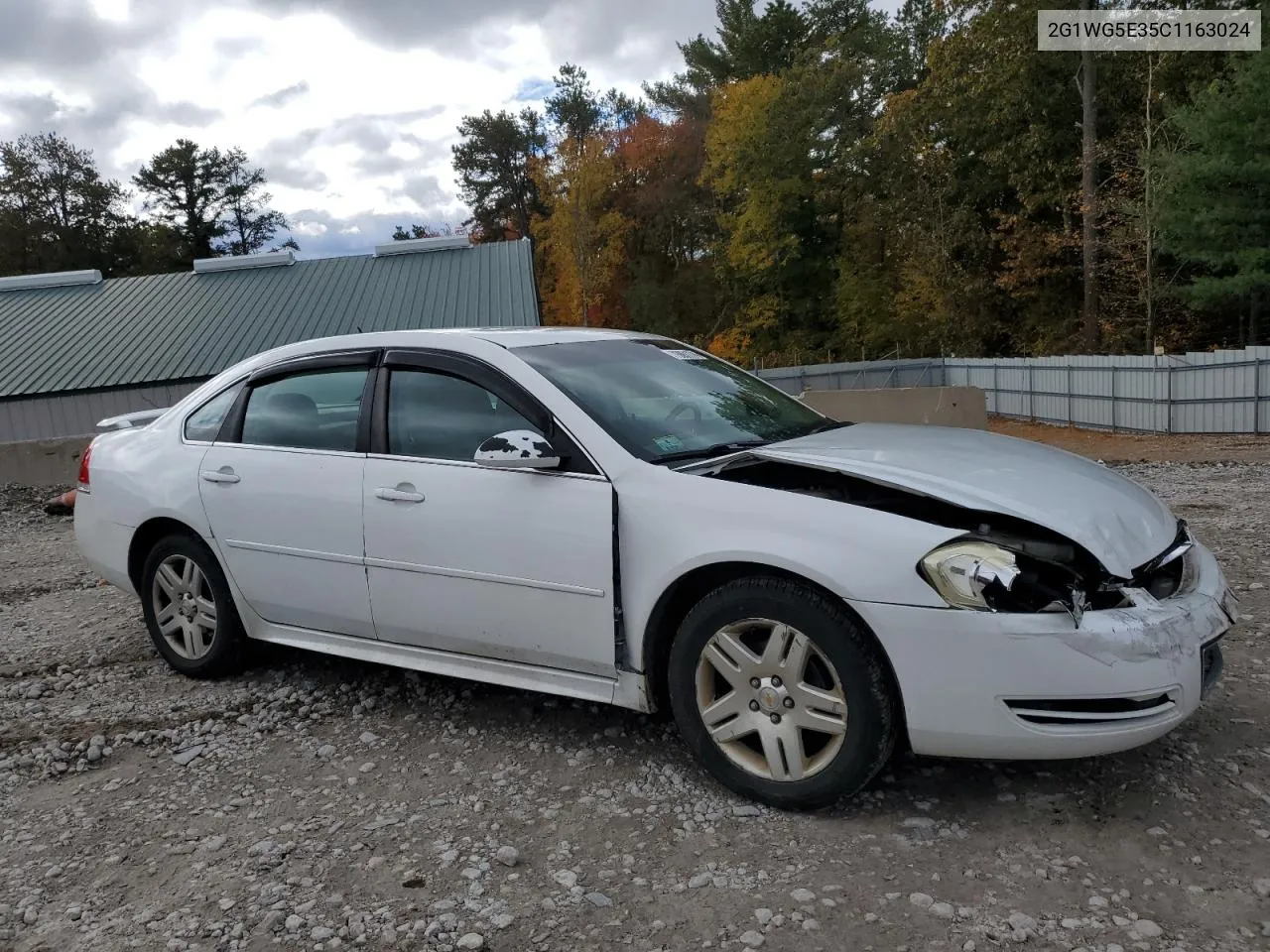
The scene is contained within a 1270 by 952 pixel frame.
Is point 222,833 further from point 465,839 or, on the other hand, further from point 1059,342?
point 1059,342

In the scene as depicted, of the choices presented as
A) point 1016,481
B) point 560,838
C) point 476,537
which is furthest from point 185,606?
point 1016,481

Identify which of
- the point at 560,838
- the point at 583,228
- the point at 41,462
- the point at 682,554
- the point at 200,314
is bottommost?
the point at 560,838

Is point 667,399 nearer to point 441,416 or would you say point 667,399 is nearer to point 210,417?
point 441,416

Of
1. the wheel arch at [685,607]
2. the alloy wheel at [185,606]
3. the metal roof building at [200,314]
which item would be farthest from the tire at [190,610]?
the metal roof building at [200,314]

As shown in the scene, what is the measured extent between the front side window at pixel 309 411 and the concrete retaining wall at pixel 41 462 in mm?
10312

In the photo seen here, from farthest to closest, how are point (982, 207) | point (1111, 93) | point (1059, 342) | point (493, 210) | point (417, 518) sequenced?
point (493, 210), point (982, 207), point (1059, 342), point (1111, 93), point (417, 518)

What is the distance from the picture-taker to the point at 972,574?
280 cm

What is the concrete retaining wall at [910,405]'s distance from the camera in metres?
15.8

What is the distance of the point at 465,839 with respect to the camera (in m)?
3.13

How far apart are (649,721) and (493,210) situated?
62.0 meters

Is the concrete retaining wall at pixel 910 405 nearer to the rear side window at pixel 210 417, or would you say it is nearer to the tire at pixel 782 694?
Answer: the rear side window at pixel 210 417

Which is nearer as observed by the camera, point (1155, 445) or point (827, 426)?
point (827, 426)

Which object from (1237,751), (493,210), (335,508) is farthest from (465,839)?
(493,210)

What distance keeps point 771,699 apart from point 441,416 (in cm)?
179
